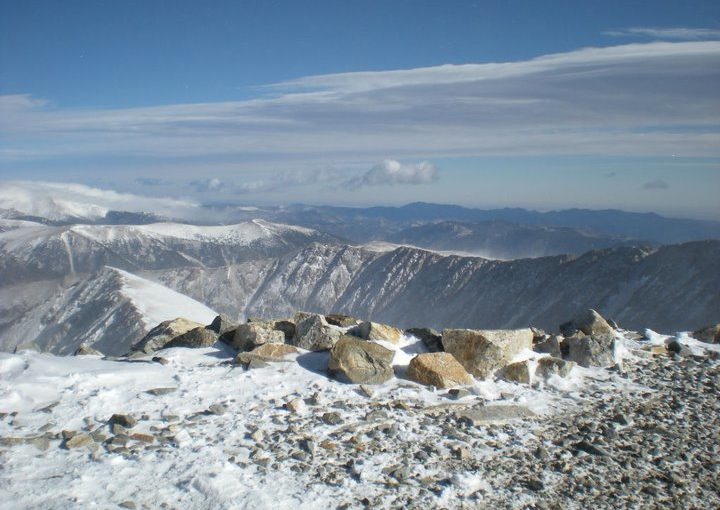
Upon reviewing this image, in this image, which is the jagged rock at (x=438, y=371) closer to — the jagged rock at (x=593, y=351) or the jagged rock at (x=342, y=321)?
the jagged rock at (x=593, y=351)

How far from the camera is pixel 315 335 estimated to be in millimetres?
16922

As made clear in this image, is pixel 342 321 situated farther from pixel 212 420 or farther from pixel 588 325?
pixel 588 325

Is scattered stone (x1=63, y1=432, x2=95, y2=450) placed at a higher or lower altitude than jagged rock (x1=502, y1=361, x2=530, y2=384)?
higher

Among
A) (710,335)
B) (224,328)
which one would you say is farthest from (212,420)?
(710,335)

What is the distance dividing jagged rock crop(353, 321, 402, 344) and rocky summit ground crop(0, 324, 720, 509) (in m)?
0.96

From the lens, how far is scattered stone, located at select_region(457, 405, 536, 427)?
1259 cm

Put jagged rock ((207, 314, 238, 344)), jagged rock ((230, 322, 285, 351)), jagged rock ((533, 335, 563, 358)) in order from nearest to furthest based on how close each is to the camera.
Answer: jagged rock ((230, 322, 285, 351)) → jagged rock ((533, 335, 563, 358)) → jagged rock ((207, 314, 238, 344))

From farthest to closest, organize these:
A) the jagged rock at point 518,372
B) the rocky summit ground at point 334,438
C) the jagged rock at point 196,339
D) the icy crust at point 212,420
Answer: the jagged rock at point 196,339
the jagged rock at point 518,372
the rocky summit ground at point 334,438
the icy crust at point 212,420

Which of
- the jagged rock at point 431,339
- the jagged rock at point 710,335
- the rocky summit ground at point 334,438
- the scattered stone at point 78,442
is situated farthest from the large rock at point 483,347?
the scattered stone at point 78,442

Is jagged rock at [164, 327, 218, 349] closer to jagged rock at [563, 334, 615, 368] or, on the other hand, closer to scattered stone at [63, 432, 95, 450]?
scattered stone at [63, 432, 95, 450]

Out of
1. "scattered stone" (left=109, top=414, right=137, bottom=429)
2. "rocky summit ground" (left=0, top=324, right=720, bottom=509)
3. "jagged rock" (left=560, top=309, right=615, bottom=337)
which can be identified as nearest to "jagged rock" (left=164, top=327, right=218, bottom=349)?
"rocky summit ground" (left=0, top=324, right=720, bottom=509)

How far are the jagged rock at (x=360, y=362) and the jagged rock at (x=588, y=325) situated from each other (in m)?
8.18

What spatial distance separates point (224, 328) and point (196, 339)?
152cm

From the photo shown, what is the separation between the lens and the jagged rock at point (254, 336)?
1689 centimetres
